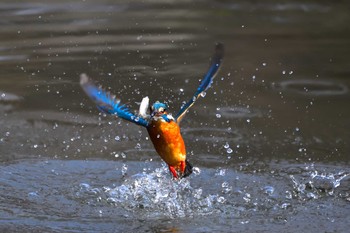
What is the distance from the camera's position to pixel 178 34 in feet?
27.7

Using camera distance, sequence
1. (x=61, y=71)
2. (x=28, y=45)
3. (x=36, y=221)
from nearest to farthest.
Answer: (x=36, y=221) < (x=61, y=71) < (x=28, y=45)

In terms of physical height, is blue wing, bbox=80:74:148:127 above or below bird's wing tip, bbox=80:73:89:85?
below

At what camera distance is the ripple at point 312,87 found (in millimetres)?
6559

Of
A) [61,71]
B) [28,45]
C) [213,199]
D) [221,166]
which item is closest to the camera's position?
[213,199]

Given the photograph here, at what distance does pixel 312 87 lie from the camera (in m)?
6.71

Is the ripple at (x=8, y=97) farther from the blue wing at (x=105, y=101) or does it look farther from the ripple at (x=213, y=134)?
the blue wing at (x=105, y=101)

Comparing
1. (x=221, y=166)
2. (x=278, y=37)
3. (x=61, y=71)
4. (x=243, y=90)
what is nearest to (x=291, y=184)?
(x=221, y=166)

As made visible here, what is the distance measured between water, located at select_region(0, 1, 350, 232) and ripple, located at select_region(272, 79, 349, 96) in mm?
15

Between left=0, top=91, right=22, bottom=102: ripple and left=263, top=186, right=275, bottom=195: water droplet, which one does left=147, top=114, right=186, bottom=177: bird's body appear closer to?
left=263, top=186, right=275, bottom=195: water droplet

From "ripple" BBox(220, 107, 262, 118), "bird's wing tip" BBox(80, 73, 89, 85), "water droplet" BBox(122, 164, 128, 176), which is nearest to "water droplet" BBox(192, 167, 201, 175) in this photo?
"water droplet" BBox(122, 164, 128, 176)

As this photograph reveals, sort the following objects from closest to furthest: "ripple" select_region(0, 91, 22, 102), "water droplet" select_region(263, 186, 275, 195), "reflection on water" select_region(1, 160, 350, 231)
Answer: "reflection on water" select_region(1, 160, 350, 231)
"water droplet" select_region(263, 186, 275, 195)
"ripple" select_region(0, 91, 22, 102)

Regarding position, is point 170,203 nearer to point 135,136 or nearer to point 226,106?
point 135,136

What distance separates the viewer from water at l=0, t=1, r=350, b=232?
4.41 metres

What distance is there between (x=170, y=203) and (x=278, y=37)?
13.6 ft
